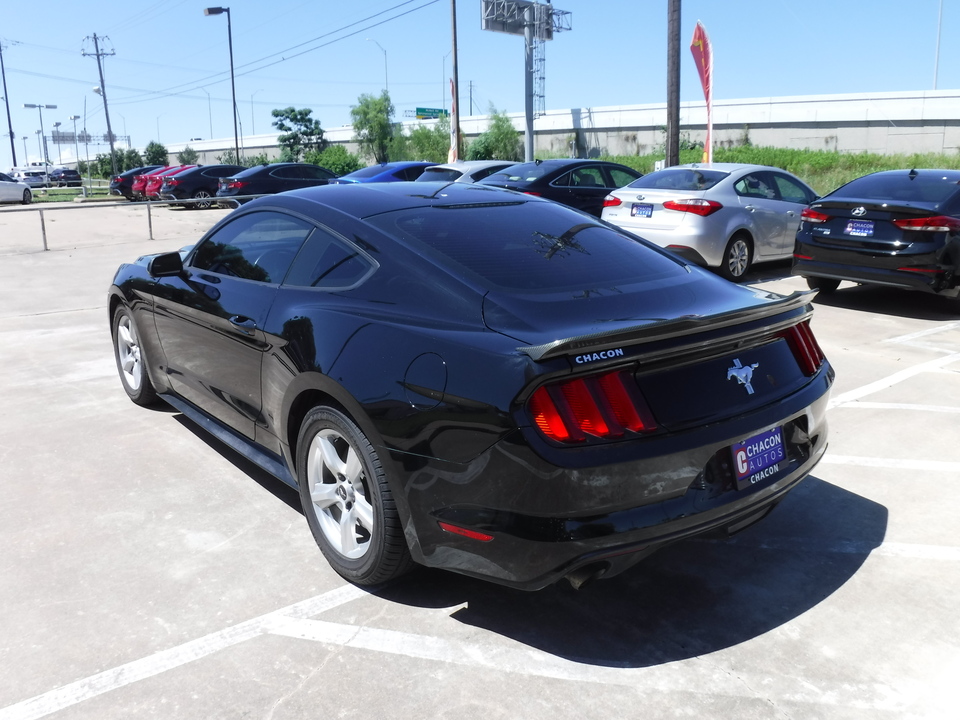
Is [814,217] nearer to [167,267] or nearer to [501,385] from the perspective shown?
[167,267]

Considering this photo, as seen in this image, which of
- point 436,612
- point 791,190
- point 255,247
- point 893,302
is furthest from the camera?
point 791,190

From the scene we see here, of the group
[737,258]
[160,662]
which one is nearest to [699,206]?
[737,258]

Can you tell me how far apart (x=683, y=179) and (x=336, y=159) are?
2347 inches

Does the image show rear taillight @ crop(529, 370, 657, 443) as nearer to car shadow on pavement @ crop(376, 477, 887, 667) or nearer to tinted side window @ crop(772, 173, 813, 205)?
car shadow on pavement @ crop(376, 477, 887, 667)

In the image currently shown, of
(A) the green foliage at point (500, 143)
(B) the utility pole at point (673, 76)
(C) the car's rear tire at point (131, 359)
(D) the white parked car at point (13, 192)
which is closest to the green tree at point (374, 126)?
(A) the green foliage at point (500, 143)

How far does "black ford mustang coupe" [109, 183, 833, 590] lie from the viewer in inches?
106

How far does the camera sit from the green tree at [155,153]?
81.0 metres

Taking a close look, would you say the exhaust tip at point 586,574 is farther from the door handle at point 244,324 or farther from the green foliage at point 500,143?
the green foliage at point 500,143

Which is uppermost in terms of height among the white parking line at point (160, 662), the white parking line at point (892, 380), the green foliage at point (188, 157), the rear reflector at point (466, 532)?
the green foliage at point (188, 157)

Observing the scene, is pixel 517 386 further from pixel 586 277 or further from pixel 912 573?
pixel 912 573

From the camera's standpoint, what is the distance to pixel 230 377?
4.18 metres

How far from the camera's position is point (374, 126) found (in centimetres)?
6875

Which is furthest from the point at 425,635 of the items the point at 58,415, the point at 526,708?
the point at 58,415

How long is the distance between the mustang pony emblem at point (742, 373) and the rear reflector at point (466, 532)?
1.03 metres
